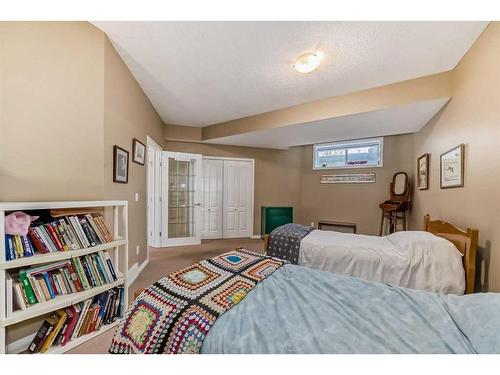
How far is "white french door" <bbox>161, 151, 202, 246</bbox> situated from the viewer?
433 cm

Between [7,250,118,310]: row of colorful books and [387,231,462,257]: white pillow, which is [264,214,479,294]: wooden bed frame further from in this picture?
[7,250,118,310]: row of colorful books

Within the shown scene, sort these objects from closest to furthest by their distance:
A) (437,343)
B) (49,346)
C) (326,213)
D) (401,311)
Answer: (437,343)
(401,311)
(49,346)
(326,213)

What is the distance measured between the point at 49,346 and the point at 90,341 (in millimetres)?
240

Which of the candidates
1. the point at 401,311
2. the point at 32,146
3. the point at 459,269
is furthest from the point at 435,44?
the point at 32,146

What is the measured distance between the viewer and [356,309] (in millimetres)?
1076

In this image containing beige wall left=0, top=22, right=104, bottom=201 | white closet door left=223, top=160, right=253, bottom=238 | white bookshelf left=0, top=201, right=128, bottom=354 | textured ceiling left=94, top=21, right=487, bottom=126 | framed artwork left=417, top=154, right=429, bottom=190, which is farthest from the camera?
white closet door left=223, top=160, right=253, bottom=238

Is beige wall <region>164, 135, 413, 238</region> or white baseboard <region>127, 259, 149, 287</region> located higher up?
beige wall <region>164, 135, 413, 238</region>

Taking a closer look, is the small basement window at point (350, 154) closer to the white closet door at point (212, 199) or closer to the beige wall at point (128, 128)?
the white closet door at point (212, 199)

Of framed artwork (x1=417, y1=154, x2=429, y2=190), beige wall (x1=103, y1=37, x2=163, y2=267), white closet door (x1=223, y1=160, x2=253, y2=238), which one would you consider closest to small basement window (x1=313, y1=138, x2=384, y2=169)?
framed artwork (x1=417, y1=154, x2=429, y2=190)

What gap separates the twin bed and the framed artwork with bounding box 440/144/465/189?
1.48 meters

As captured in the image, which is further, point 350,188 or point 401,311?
point 350,188

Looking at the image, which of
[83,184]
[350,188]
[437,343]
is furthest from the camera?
[350,188]

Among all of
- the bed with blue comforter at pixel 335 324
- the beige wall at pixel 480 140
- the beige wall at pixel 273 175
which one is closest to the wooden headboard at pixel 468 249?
the beige wall at pixel 480 140

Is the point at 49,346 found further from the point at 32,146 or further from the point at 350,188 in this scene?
the point at 350,188
